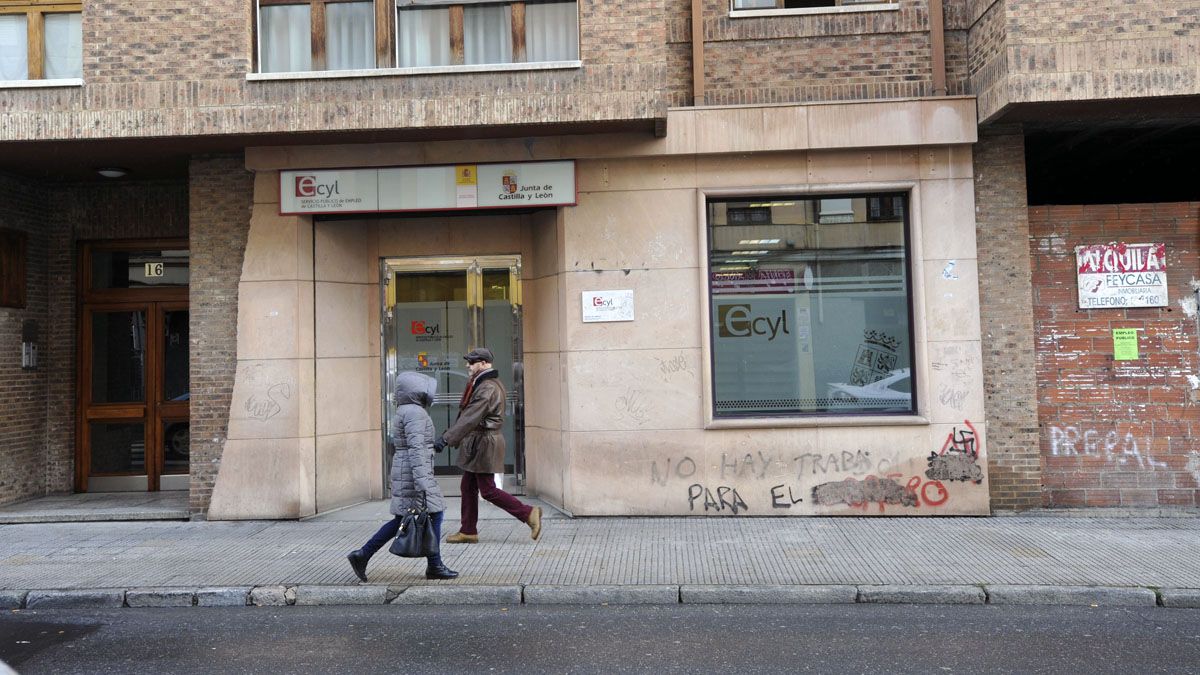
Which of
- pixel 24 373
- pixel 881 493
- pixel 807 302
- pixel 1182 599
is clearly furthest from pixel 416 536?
pixel 24 373

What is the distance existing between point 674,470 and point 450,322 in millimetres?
3399

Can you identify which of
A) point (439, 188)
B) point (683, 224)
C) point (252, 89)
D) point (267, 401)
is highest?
point (252, 89)

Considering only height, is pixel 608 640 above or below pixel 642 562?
below

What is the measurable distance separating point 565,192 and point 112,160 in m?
5.24

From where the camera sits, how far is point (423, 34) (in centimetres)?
977

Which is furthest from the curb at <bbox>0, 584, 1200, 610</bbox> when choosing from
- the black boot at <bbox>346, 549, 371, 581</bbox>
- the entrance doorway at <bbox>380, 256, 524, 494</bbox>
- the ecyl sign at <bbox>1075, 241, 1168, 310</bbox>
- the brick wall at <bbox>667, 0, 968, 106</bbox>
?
the brick wall at <bbox>667, 0, 968, 106</bbox>

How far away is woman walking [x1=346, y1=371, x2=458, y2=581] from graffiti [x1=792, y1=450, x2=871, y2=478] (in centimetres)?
426

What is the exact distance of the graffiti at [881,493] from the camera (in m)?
9.61

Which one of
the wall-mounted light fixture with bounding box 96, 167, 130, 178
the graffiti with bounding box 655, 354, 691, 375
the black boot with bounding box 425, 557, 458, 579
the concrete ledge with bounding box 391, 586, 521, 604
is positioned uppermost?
the wall-mounted light fixture with bounding box 96, 167, 130, 178

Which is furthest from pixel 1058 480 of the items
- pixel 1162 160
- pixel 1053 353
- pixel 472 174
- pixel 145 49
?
pixel 145 49

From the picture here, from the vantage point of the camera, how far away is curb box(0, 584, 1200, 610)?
6742 millimetres

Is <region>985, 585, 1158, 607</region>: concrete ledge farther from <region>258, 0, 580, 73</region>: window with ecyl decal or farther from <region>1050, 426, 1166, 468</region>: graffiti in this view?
<region>258, 0, 580, 73</region>: window with ecyl decal

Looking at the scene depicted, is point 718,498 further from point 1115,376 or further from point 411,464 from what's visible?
point 1115,376

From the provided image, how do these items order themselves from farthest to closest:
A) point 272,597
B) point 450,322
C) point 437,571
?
point 450,322 < point 437,571 < point 272,597
